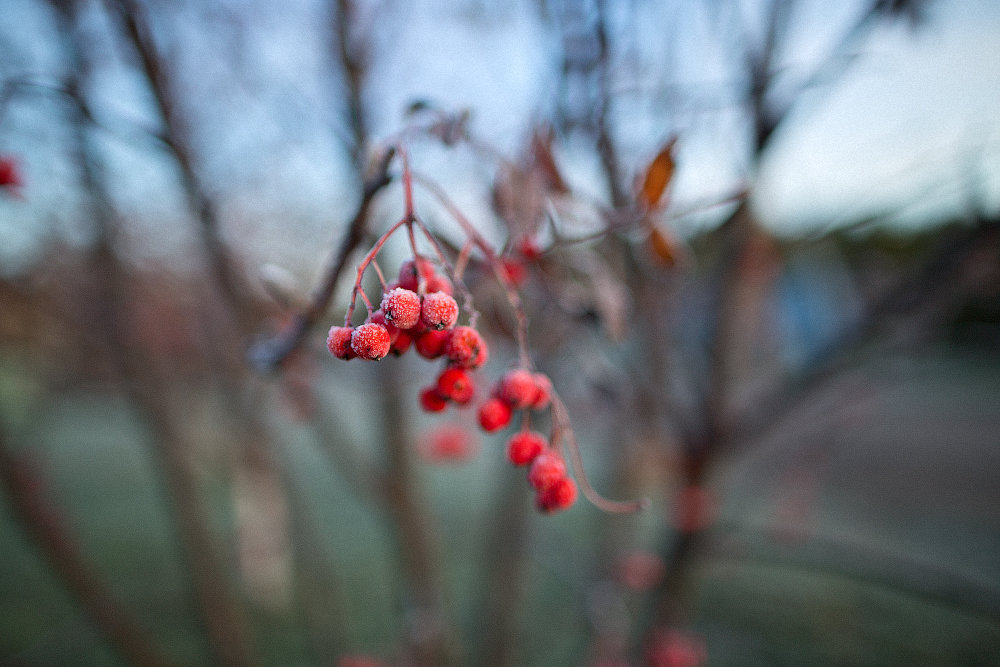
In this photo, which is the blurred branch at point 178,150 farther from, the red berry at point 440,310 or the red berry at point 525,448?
the red berry at point 525,448

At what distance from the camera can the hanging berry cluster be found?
69 centimetres

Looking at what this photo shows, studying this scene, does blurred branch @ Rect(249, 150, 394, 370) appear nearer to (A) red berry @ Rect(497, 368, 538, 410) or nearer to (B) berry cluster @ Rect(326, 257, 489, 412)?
(B) berry cluster @ Rect(326, 257, 489, 412)

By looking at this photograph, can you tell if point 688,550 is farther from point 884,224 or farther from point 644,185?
point 644,185

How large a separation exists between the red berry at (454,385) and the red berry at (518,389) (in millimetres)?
60

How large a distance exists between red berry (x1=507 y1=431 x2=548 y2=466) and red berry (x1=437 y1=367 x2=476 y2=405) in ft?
0.51

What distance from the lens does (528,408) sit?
0.90 metres

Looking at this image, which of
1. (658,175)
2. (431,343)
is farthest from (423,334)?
(658,175)

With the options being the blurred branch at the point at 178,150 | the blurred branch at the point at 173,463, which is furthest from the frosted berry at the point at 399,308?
the blurred branch at the point at 173,463

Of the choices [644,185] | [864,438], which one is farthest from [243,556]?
[864,438]

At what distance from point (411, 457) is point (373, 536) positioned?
595cm

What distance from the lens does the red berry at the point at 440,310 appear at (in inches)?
27.8

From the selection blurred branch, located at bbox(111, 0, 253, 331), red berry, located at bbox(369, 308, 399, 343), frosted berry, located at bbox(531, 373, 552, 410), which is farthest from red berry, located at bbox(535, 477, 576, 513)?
blurred branch, located at bbox(111, 0, 253, 331)

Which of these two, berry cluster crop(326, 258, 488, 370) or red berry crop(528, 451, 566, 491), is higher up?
berry cluster crop(326, 258, 488, 370)

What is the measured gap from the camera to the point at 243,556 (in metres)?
6.05
